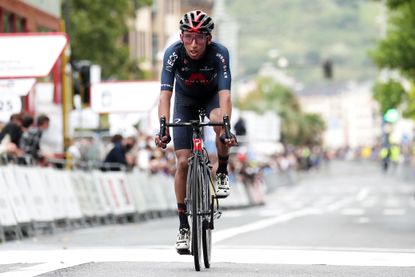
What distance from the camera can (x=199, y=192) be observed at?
1179 centimetres

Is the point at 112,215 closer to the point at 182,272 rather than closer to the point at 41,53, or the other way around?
the point at 41,53

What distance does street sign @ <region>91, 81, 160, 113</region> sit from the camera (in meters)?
A: 33.7

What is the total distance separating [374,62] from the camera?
59.0m

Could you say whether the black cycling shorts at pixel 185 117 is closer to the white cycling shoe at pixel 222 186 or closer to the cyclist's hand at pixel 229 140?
the cyclist's hand at pixel 229 140

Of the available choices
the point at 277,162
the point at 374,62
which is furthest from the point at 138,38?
the point at 374,62

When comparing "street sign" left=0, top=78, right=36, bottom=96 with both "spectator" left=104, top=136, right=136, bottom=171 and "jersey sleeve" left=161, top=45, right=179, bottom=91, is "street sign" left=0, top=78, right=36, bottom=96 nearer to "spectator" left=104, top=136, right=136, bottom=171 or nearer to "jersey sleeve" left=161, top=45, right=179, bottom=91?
"spectator" left=104, top=136, right=136, bottom=171

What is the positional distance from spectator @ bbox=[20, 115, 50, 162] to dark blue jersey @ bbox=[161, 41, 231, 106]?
31.8ft

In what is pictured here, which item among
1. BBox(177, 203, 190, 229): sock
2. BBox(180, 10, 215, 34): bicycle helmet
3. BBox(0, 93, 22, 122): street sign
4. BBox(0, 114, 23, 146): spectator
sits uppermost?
BBox(180, 10, 215, 34): bicycle helmet

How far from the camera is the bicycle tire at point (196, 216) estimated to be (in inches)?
452

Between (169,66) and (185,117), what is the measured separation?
509mm

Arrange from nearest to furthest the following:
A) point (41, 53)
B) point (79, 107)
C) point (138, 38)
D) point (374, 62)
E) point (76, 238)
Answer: point (76, 238), point (41, 53), point (79, 107), point (374, 62), point (138, 38)

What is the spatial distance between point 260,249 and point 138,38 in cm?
8430

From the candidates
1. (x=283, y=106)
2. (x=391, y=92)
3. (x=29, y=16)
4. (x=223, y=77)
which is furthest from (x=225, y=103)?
(x=283, y=106)

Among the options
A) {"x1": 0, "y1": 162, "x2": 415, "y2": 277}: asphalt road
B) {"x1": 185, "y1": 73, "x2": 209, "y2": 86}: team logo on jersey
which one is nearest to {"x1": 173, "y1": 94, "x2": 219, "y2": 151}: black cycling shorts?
{"x1": 185, "y1": 73, "x2": 209, "y2": 86}: team logo on jersey
